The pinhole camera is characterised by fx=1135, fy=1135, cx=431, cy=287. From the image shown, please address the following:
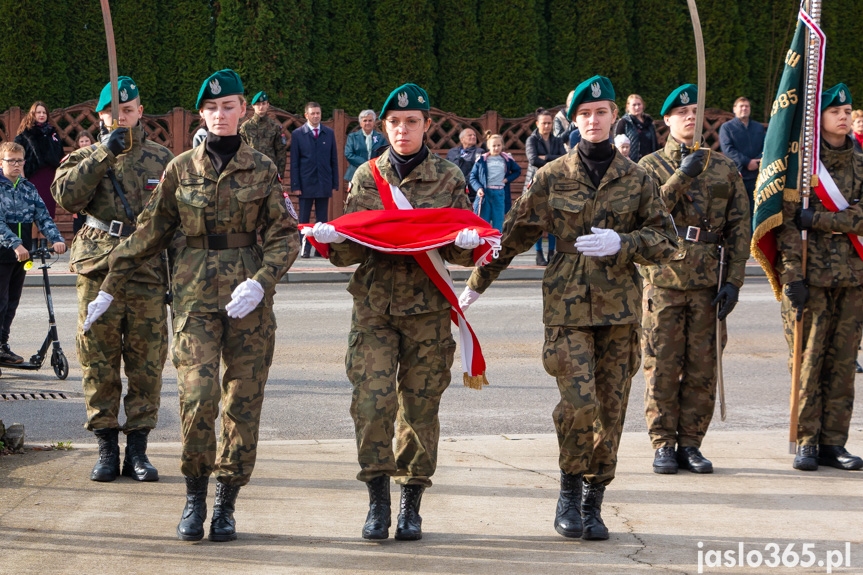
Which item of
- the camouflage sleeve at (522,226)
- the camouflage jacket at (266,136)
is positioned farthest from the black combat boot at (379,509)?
the camouflage jacket at (266,136)

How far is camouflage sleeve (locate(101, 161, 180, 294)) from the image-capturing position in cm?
571

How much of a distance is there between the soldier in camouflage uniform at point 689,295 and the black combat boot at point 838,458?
818 mm

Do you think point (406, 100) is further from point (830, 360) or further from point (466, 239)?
point (830, 360)

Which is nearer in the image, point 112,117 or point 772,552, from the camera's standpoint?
point 772,552

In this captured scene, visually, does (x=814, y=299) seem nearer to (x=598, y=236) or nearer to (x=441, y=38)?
(x=598, y=236)

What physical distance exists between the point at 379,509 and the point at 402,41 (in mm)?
18676

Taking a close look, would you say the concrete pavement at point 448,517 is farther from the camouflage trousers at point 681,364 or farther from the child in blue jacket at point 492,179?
the child in blue jacket at point 492,179

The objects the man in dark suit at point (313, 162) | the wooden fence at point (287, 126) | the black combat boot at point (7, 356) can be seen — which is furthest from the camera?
the wooden fence at point (287, 126)

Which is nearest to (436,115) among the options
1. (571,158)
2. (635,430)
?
(635,430)

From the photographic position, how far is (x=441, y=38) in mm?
23797

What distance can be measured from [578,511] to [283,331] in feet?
23.8

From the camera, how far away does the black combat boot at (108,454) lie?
21.3 feet

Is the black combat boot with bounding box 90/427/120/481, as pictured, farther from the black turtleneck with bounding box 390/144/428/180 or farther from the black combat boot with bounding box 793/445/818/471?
the black combat boot with bounding box 793/445/818/471

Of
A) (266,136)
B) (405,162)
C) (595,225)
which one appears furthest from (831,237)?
(266,136)
